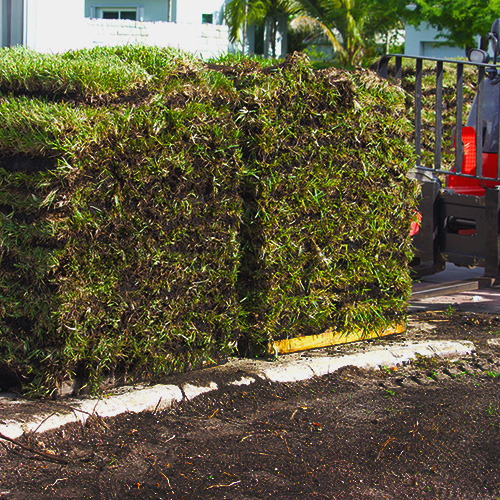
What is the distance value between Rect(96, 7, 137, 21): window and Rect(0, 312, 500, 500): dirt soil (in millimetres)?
30244

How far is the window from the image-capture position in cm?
3167

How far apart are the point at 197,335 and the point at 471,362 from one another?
6.92 feet

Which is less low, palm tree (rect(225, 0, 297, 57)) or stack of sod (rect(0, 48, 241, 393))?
palm tree (rect(225, 0, 297, 57))

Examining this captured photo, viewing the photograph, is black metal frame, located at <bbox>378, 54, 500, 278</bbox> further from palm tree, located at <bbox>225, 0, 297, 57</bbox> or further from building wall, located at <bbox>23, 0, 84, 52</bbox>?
palm tree, located at <bbox>225, 0, 297, 57</bbox>

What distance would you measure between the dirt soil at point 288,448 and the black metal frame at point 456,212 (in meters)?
1.80

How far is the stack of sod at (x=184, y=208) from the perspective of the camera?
371 centimetres

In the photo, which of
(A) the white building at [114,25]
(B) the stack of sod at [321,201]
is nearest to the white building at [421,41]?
(A) the white building at [114,25]

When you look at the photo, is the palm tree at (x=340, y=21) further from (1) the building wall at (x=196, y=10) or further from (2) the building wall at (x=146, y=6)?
(2) the building wall at (x=146, y=6)

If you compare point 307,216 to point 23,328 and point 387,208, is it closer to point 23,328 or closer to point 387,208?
point 387,208

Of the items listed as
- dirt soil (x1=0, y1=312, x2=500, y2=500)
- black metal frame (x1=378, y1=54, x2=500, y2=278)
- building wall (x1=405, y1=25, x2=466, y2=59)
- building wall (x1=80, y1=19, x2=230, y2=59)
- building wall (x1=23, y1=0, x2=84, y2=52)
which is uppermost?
building wall (x1=405, y1=25, x2=466, y2=59)

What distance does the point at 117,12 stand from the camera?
31.8m

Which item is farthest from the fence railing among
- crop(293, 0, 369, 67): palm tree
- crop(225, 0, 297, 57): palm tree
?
crop(293, 0, 369, 67): palm tree

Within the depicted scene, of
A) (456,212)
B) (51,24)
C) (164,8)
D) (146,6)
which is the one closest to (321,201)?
(456,212)

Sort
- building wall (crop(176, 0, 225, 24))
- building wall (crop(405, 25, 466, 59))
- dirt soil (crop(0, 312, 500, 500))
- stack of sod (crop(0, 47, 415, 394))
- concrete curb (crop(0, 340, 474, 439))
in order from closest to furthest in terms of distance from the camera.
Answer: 1. dirt soil (crop(0, 312, 500, 500))
2. concrete curb (crop(0, 340, 474, 439))
3. stack of sod (crop(0, 47, 415, 394))
4. building wall (crop(176, 0, 225, 24))
5. building wall (crop(405, 25, 466, 59))
